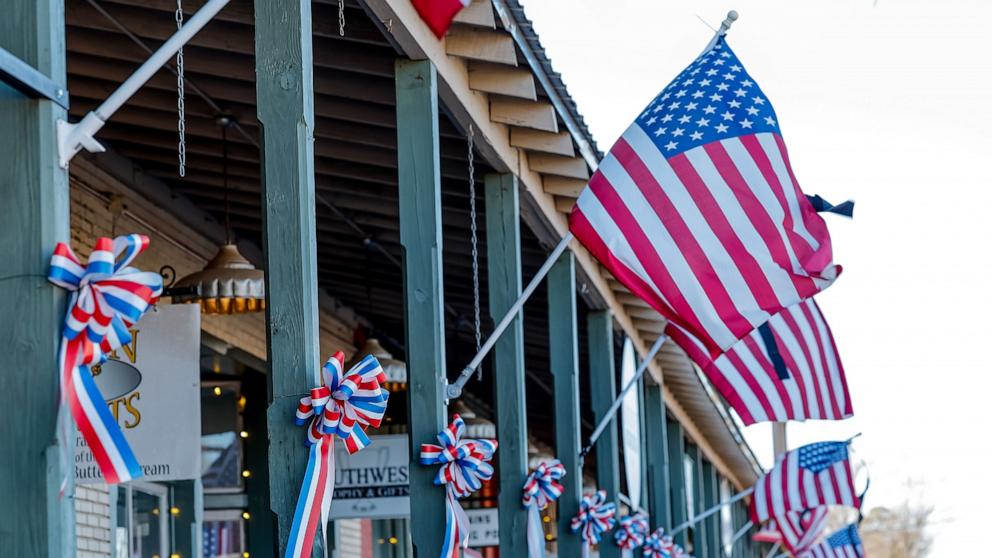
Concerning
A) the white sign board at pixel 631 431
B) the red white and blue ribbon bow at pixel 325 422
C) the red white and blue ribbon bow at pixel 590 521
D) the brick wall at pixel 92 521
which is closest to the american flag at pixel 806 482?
the white sign board at pixel 631 431

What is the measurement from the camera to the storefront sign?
1922cm

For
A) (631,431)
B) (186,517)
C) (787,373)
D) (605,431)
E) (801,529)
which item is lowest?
(186,517)

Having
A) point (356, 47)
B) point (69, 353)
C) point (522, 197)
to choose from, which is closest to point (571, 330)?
point (522, 197)

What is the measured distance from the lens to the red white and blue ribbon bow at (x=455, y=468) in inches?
315

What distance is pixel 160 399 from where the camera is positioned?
8453 millimetres

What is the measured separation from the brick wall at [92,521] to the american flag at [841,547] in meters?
15.1

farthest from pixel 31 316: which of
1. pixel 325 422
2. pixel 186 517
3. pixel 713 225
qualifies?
pixel 186 517

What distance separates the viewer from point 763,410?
1374cm

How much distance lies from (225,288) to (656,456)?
9.94m

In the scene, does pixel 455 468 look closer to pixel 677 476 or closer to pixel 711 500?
pixel 677 476

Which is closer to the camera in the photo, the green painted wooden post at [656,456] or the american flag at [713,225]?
the american flag at [713,225]

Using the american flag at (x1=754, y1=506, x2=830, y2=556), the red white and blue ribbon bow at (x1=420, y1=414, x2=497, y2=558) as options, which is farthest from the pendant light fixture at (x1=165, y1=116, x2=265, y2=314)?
the american flag at (x1=754, y1=506, x2=830, y2=556)

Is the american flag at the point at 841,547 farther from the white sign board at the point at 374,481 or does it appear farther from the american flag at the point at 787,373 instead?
the white sign board at the point at 374,481

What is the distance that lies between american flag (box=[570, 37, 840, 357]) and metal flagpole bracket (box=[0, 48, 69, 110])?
14.3 feet
